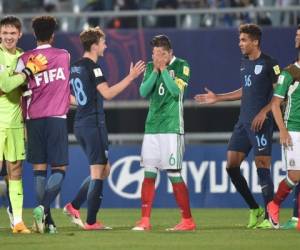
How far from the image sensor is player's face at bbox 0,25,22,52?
12.5m

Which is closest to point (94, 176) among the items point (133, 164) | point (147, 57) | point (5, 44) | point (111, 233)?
point (111, 233)

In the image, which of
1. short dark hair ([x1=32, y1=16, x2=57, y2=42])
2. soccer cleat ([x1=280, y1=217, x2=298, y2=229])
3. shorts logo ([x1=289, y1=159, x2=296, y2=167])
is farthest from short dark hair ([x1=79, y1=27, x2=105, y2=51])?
soccer cleat ([x1=280, y1=217, x2=298, y2=229])

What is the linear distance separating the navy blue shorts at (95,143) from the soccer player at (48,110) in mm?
452

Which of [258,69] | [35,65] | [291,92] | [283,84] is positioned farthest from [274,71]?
[35,65]

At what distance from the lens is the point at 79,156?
19.1m

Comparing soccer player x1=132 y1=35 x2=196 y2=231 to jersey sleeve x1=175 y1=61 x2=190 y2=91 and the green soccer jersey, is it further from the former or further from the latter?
the green soccer jersey

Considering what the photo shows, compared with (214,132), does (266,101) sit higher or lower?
higher

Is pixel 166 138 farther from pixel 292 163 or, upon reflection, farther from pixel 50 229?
pixel 50 229

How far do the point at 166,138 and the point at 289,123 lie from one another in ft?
4.55

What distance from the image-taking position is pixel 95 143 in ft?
42.8

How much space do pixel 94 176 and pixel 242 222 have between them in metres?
2.61

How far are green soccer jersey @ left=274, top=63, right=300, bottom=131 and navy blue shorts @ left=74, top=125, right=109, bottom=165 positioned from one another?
1.97 meters

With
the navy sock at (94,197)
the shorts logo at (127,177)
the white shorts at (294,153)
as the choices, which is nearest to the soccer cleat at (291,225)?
the white shorts at (294,153)

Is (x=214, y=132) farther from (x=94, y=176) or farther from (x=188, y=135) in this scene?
(x=94, y=176)
